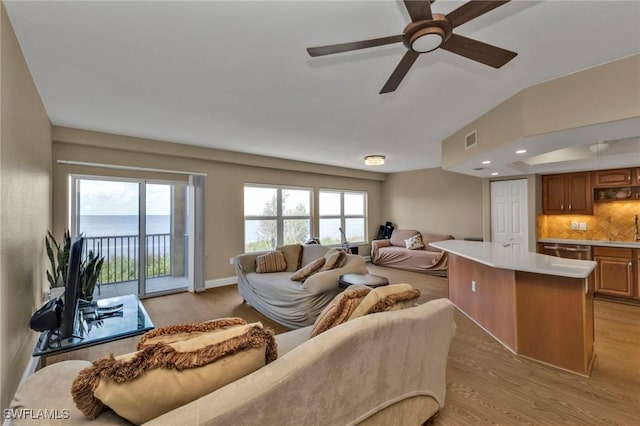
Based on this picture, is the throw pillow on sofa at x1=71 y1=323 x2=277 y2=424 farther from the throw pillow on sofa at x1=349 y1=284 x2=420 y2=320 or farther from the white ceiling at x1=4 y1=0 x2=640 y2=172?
the white ceiling at x1=4 y1=0 x2=640 y2=172

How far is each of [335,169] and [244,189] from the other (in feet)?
7.56

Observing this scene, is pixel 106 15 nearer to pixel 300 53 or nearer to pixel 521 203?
pixel 300 53

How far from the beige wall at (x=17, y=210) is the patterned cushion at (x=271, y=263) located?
89.7 inches

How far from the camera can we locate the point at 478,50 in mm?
1562

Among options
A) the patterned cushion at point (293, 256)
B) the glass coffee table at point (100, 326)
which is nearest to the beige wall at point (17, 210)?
the glass coffee table at point (100, 326)

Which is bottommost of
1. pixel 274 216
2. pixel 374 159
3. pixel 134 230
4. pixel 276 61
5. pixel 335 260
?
pixel 335 260

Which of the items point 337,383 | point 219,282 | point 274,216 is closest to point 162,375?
point 337,383

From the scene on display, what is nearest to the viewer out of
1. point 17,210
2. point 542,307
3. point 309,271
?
point 17,210

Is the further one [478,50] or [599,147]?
[599,147]

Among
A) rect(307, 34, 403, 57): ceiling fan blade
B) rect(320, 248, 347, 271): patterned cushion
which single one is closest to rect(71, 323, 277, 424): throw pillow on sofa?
rect(307, 34, 403, 57): ceiling fan blade

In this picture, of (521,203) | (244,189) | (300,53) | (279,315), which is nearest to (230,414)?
(300,53)

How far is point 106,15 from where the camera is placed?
1.63m

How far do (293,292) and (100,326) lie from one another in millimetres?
1721

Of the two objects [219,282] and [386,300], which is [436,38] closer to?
[386,300]
